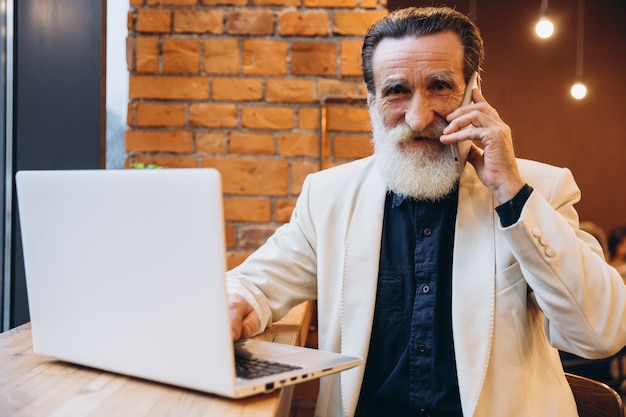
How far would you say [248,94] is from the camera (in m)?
2.26

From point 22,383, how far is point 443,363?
0.75m

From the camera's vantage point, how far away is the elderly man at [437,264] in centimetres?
110

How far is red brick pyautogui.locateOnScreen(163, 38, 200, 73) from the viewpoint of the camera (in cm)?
227

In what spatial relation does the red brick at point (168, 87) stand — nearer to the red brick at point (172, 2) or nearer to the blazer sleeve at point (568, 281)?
the red brick at point (172, 2)

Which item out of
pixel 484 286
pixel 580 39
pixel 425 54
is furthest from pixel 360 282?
pixel 580 39

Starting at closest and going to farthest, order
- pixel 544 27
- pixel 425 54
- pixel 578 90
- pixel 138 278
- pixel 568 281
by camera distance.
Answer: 1. pixel 138 278
2. pixel 568 281
3. pixel 425 54
4. pixel 544 27
5. pixel 578 90

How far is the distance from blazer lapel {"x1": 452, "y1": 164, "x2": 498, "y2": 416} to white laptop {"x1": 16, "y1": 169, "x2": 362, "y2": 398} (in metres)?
0.33

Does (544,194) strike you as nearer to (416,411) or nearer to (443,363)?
(443,363)

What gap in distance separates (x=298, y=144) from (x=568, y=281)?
4.42 ft

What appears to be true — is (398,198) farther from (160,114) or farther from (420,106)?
(160,114)

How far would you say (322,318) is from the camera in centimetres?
132

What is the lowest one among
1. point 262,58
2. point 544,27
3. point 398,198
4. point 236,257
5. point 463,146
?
point 236,257

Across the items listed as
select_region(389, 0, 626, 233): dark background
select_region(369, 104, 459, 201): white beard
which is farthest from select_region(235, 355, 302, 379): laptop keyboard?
select_region(389, 0, 626, 233): dark background

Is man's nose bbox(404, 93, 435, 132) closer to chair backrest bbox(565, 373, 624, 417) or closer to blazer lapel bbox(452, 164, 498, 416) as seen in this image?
blazer lapel bbox(452, 164, 498, 416)
